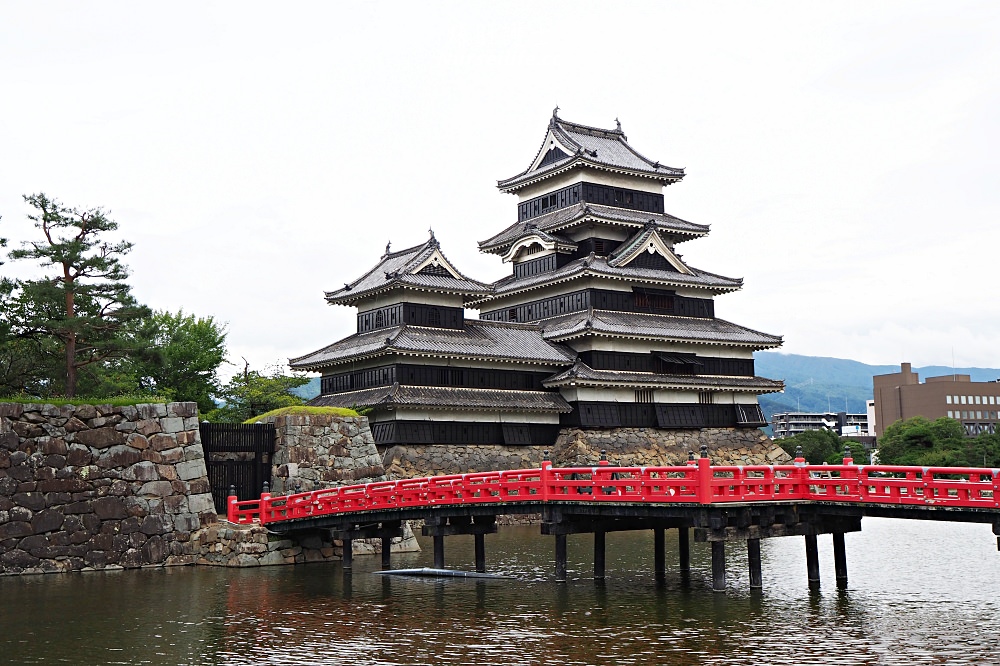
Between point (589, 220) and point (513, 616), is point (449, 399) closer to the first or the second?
point (589, 220)

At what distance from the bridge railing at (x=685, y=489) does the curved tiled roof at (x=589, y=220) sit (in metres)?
32.9

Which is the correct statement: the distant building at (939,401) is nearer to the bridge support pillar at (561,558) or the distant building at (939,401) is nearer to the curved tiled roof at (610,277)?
the curved tiled roof at (610,277)

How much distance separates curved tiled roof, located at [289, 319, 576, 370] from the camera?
52.4 metres

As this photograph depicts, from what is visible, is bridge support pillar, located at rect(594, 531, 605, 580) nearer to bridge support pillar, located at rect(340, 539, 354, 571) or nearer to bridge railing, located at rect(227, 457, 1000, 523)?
bridge railing, located at rect(227, 457, 1000, 523)

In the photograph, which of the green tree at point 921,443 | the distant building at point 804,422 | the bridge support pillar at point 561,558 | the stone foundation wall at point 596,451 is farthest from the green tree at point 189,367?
the distant building at point 804,422

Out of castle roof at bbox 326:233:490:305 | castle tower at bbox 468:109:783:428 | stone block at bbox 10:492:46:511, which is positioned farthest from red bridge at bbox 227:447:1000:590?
castle tower at bbox 468:109:783:428

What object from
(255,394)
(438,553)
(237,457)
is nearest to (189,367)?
(255,394)

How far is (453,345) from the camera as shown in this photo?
177 feet

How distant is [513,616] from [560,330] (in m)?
37.0

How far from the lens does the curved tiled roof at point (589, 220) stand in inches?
2486

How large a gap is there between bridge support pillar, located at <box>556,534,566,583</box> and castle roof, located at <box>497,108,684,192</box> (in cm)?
3782

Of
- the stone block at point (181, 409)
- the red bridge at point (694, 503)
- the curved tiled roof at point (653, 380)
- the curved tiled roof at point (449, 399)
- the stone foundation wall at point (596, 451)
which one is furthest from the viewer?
the curved tiled roof at point (653, 380)

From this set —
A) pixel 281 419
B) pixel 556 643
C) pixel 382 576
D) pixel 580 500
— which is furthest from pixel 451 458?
pixel 556 643

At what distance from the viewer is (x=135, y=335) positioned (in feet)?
136
